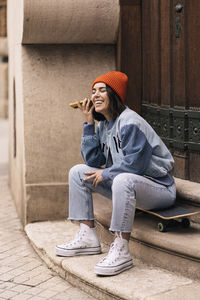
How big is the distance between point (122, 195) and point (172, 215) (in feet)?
1.32

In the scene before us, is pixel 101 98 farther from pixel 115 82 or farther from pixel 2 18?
pixel 2 18

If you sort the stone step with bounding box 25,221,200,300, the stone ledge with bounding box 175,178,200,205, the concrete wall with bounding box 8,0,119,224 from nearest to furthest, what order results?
the stone step with bounding box 25,221,200,300, the stone ledge with bounding box 175,178,200,205, the concrete wall with bounding box 8,0,119,224

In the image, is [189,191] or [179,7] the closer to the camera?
[189,191]

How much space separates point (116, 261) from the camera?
12.4 feet

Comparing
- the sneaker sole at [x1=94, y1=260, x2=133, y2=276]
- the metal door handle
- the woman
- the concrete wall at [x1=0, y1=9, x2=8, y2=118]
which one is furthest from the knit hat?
the concrete wall at [x1=0, y1=9, x2=8, y2=118]

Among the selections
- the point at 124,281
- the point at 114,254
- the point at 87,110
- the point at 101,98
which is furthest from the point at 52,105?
the point at 124,281

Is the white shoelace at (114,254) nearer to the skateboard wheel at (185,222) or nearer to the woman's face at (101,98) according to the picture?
the skateboard wheel at (185,222)

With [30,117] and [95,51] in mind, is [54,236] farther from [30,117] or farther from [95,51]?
[95,51]

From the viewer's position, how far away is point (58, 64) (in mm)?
5383

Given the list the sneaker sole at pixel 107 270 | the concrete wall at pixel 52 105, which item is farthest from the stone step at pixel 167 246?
the concrete wall at pixel 52 105

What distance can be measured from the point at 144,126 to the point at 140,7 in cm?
169

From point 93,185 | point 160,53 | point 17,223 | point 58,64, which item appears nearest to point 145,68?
point 160,53

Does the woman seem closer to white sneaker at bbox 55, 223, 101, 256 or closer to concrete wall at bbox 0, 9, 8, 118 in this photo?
white sneaker at bbox 55, 223, 101, 256

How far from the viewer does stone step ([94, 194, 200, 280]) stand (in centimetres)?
368
